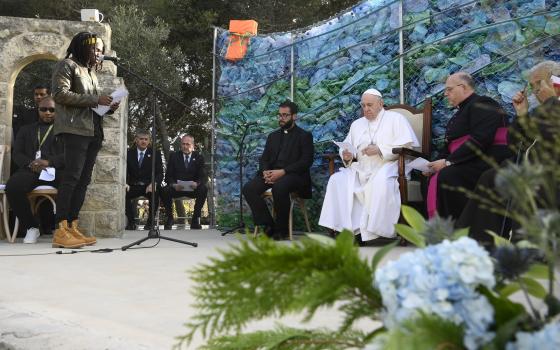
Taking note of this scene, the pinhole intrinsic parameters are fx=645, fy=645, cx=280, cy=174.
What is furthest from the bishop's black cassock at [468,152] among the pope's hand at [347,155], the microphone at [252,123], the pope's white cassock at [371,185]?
the microphone at [252,123]

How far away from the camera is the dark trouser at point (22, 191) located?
21.9 ft

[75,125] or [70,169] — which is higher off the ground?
[75,125]

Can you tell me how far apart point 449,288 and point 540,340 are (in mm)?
104

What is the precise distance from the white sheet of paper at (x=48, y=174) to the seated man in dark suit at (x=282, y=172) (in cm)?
205

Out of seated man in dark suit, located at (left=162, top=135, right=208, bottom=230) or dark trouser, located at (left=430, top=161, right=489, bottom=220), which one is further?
seated man in dark suit, located at (left=162, top=135, right=208, bottom=230)

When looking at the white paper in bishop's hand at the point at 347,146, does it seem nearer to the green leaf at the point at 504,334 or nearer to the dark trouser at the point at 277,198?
the dark trouser at the point at 277,198

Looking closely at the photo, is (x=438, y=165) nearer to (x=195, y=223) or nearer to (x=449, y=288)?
(x=449, y=288)

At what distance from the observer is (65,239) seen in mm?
5840

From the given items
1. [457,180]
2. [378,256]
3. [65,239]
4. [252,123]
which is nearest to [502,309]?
[378,256]

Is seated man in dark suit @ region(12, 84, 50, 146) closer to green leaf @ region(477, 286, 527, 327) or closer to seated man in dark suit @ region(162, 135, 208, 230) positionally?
seated man in dark suit @ region(162, 135, 208, 230)

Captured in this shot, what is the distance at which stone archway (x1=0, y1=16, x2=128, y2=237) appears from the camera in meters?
7.44

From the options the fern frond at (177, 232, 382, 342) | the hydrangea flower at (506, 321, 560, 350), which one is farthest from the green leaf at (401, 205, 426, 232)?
the hydrangea flower at (506, 321, 560, 350)

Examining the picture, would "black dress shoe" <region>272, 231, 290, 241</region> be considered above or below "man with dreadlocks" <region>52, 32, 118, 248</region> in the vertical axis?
below

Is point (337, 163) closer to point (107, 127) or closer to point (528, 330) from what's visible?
point (107, 127)
